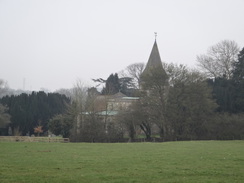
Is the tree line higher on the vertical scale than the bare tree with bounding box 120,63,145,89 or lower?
lower

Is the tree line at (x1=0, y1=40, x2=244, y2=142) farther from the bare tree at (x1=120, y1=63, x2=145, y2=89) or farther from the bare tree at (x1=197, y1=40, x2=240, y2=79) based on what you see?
the bare tree at (x1=120, y1=63, x2=145, y2=89)

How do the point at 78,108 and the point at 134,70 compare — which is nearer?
the point at 78,108

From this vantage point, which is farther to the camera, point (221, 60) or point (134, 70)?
point (134, 70)

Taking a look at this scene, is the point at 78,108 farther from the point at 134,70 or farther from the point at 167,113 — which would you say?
the point at 134,70

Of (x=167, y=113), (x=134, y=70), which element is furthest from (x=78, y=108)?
(x=134, y=70)

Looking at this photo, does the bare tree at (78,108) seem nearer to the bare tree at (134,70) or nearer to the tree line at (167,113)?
the tree line at (167,113)

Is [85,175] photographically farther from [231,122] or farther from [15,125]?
[15,125]

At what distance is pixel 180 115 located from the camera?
129ft

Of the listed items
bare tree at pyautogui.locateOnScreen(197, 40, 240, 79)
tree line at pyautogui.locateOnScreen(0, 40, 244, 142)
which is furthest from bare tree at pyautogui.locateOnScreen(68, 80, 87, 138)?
bare tree at pyautogui.locateOnScreen(197, 40, 240, 79)

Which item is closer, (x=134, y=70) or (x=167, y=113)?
(x=167, y=113)

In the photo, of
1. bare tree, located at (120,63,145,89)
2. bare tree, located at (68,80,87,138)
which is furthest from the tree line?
bare tree, located at (120,63,145,89)

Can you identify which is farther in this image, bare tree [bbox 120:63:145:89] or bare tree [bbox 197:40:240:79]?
bare tree [bbox 120:63:145:89]

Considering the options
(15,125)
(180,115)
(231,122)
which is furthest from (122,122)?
(15,125)

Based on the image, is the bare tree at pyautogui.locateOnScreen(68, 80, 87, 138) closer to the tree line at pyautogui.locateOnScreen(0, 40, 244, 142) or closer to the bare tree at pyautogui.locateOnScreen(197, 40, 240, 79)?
the tree line at pyautogui.locateOnScreen(0, 40, 244, 142)
